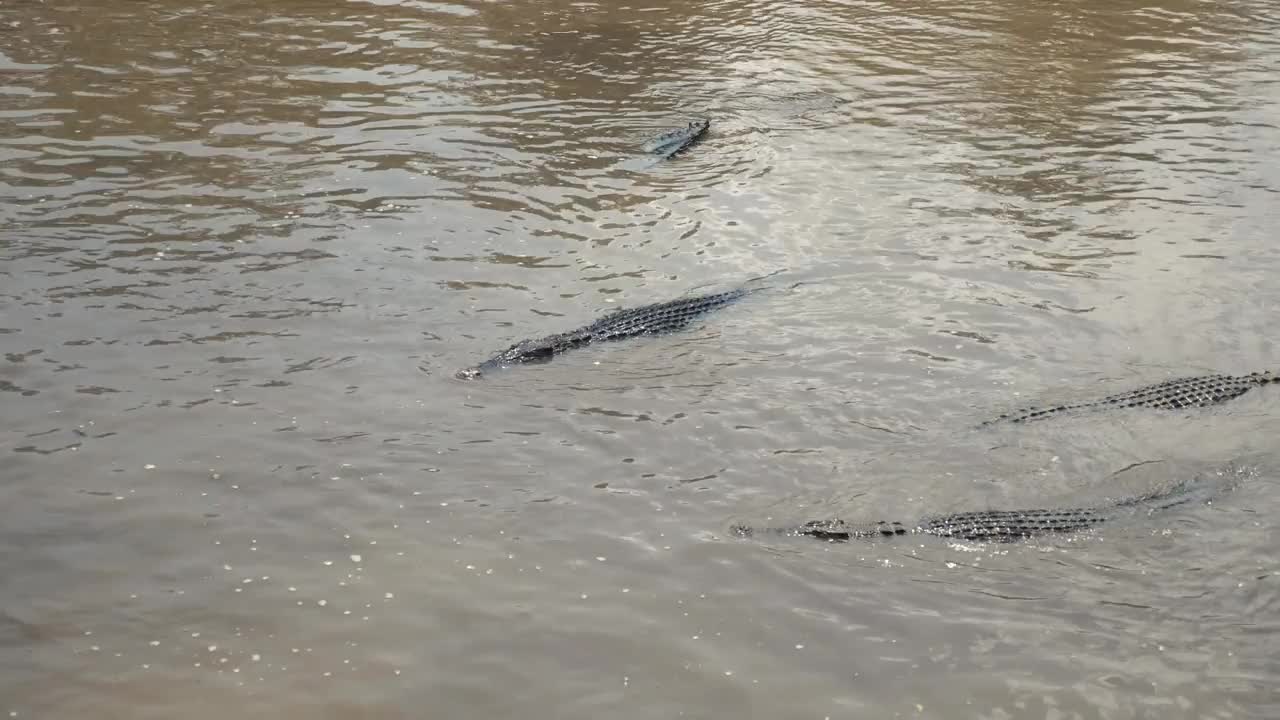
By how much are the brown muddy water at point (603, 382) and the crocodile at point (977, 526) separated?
101mm

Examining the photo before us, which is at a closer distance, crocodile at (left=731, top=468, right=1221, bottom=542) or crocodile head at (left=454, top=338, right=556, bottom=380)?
crocodile at (left=731, top=468, right=1221, bottom=542)

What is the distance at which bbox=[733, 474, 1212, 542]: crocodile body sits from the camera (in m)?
7.01

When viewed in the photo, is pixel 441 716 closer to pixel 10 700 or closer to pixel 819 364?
pixel 10 700

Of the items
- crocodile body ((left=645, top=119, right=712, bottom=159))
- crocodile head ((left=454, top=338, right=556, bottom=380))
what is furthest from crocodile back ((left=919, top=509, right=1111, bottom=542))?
crocodile body ((left=645, top=119, right=712, bottom=159))

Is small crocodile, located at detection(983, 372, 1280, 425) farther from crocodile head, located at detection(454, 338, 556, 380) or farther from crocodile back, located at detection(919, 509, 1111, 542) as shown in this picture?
crocodile head, located at detection(454, 338, 556, 380)

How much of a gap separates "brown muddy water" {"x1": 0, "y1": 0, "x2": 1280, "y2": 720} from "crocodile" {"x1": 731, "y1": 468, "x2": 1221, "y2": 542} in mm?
101

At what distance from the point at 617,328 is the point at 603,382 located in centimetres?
64

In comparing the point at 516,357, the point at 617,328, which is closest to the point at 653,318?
the point at 617,328

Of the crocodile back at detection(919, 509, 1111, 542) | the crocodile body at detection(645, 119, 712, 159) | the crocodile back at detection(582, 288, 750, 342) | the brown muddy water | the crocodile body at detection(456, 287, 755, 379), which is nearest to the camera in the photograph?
the brown muddy water

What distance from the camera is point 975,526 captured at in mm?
7027

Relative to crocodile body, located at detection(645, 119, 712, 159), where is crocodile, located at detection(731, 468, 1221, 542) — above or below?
below

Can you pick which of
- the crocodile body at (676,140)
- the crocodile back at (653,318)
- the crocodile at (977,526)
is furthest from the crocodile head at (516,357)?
the crocodile body at (676,140)

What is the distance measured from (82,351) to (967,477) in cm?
→ 644

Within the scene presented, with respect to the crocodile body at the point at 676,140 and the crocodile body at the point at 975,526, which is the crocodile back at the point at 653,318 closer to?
the crocodile body at the point at 975,526
